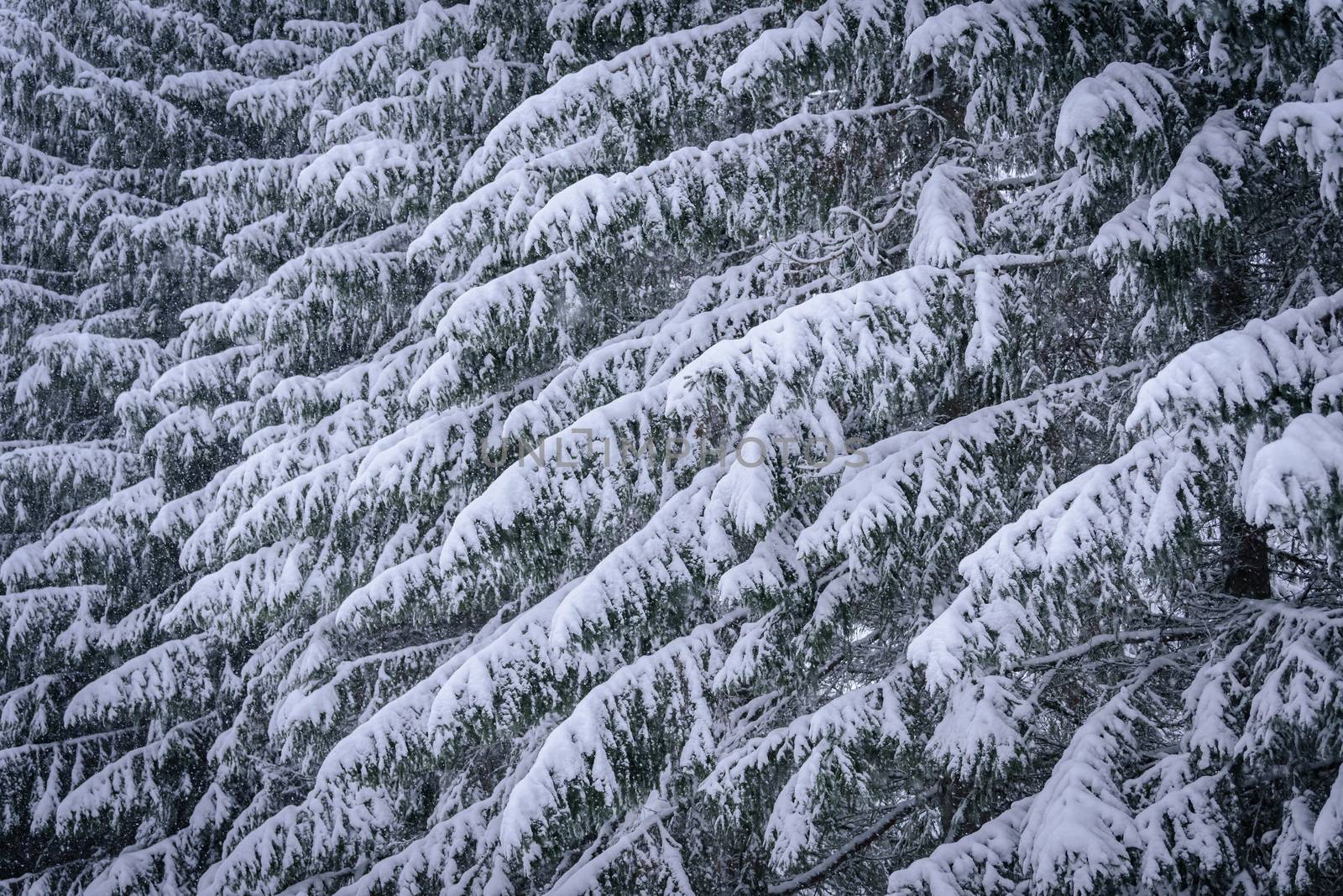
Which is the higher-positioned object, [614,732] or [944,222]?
[944,222]

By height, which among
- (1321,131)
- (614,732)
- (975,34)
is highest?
(975,34)

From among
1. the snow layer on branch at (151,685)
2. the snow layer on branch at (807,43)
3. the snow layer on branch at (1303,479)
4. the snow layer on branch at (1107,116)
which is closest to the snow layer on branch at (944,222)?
the snow layer on branch at (1107,116)

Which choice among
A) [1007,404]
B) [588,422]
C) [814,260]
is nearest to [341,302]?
[588,422]

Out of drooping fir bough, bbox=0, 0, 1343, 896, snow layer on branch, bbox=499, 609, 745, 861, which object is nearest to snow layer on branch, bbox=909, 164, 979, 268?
drooping fir bough, bbox=0, 0, 1343, 896

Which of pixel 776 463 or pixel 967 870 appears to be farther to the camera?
pixel 776 463

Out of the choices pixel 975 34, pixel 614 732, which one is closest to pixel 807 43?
pixel 975 34

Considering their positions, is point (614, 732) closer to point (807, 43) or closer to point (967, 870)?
point (967, 870)

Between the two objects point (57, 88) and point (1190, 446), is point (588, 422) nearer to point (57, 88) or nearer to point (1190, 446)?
point (1190, 446)

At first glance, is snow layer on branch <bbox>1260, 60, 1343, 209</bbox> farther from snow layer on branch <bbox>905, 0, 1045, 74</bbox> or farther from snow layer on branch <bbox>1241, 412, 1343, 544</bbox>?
snow layer on branch <bbox>905, 0, 1045, 74</bbox>

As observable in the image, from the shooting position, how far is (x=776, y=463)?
386 cm

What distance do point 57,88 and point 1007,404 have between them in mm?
9400

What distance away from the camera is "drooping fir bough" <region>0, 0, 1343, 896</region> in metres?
3.05

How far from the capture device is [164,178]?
9.30 m

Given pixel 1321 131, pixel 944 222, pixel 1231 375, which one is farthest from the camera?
pixel 944 222
